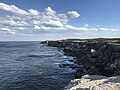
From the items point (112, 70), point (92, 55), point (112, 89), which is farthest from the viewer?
point (92, 55)

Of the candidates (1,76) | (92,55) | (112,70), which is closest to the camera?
(112,70)

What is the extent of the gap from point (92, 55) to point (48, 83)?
36.7m

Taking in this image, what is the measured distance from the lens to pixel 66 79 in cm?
6353

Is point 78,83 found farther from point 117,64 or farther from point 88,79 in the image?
point 117,64

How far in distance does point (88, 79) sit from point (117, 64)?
25.4m

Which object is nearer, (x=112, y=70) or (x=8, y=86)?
(x=8, y=86)

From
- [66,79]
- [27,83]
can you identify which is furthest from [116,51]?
[27,83]

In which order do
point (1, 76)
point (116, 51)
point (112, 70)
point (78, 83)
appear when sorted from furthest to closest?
point (116, 51) → point (1, 76) → point (112, 70) → point (78, 83)

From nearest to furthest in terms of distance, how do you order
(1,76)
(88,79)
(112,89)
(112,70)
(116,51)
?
(112,89)
(88,79)
(112,70)
(1,76)
(116,51)

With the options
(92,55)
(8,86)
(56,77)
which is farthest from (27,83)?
(92,55)

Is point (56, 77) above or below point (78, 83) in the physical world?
below

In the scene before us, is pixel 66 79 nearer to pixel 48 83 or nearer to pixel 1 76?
pixel 48 83

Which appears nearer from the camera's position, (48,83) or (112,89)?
(112,89)

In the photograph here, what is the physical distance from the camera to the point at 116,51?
3039 inches
